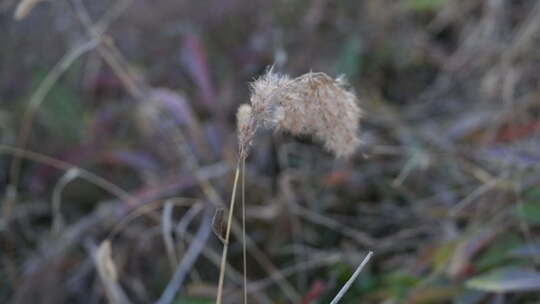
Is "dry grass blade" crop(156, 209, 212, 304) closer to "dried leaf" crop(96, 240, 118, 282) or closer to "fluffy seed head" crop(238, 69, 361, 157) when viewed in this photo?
"dried leaf" crop(96, 240, 118, 282)

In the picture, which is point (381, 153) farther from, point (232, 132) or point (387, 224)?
point (232, 132)

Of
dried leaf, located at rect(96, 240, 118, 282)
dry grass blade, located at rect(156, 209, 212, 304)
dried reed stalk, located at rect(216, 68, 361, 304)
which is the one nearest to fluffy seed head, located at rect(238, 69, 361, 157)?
dried reed stalk, located at rect(216, 68, 361, 304)

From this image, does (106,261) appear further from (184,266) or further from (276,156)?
(276,156)

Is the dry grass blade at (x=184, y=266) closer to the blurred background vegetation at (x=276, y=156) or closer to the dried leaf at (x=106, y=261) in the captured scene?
the blurred background vegetation at (x=276, y=156)

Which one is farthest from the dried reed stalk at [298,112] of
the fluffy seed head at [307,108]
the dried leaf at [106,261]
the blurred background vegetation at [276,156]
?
the blurred background vegetation at [276,156]

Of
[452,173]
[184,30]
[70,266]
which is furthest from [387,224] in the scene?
[184,30]

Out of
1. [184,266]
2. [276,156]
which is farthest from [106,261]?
[276,156]
